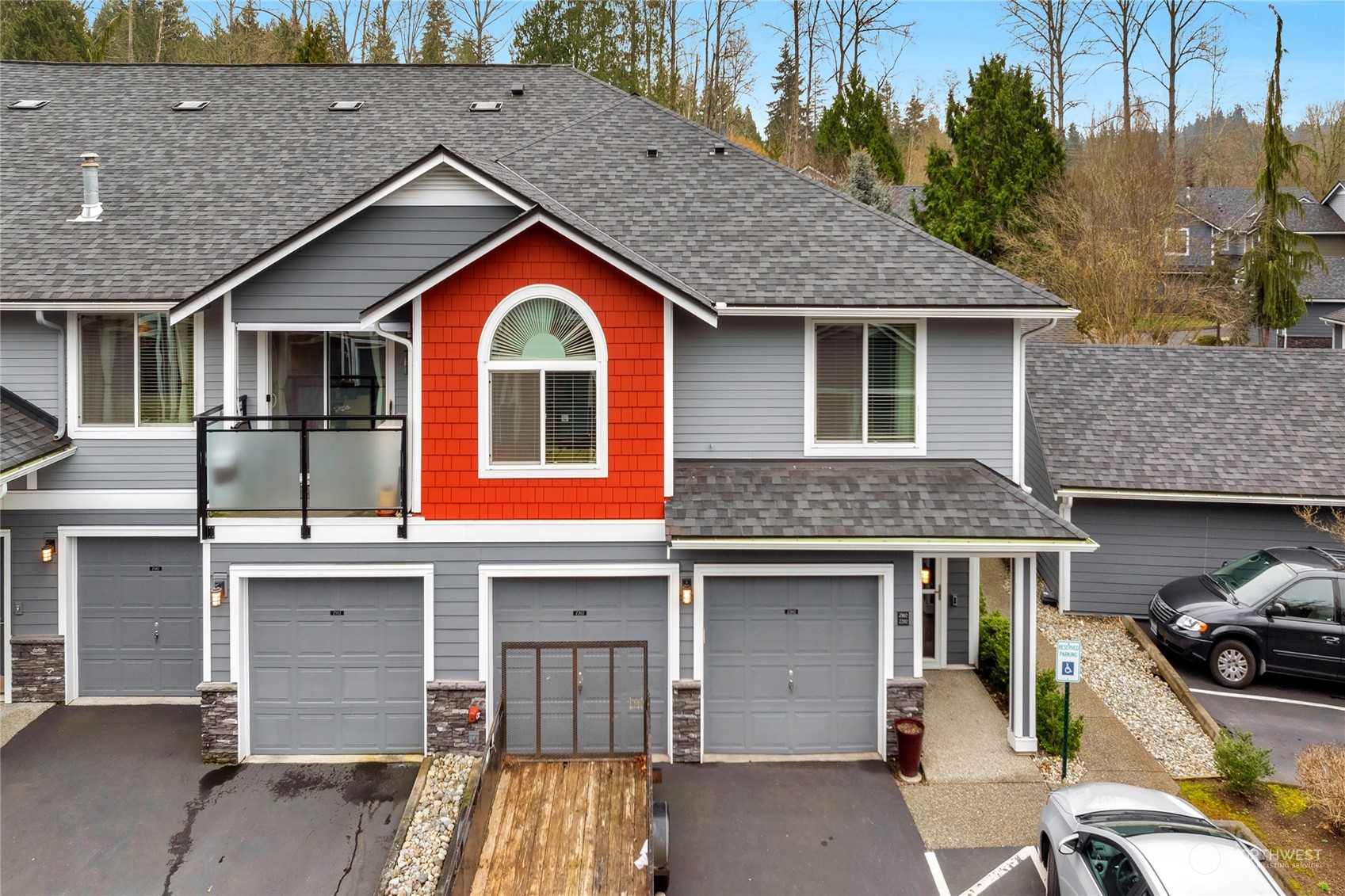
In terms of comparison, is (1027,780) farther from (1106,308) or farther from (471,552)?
(1106,308)

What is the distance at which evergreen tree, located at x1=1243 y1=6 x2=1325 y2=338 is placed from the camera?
22922 mm

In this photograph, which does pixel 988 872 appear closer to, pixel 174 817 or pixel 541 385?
pixel 541 385

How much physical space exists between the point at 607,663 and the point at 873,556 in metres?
3.47

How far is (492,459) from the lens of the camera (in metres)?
9.19

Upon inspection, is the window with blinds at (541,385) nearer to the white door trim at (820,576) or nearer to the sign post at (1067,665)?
the white door trim at (820,576)

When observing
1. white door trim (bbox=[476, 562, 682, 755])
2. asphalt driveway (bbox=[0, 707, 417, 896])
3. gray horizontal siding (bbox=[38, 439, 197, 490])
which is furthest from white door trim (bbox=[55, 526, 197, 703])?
white door trim (bbox=[476, 562, 682, 755])

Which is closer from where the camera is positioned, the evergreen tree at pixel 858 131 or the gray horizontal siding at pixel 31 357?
the gray horizontal siding at pixel 31 357

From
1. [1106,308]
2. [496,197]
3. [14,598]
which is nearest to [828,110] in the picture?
[1106,308]

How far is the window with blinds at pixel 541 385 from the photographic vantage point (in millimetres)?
9102

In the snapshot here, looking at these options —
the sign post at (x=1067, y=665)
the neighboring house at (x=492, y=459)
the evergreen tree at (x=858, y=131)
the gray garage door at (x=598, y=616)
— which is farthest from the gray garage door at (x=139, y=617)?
the evergreen tree at (x=858, y=131)

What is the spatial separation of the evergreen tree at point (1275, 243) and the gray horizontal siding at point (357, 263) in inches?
962

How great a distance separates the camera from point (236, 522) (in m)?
9.19

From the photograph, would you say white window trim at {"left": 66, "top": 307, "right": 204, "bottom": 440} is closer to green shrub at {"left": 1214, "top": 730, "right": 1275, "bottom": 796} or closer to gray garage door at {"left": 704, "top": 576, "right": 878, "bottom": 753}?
gray garage door at {"left": 704, "top": 576, "right": 878, "bottom": 753}

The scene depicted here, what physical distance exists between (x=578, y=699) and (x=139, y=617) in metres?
6.37
